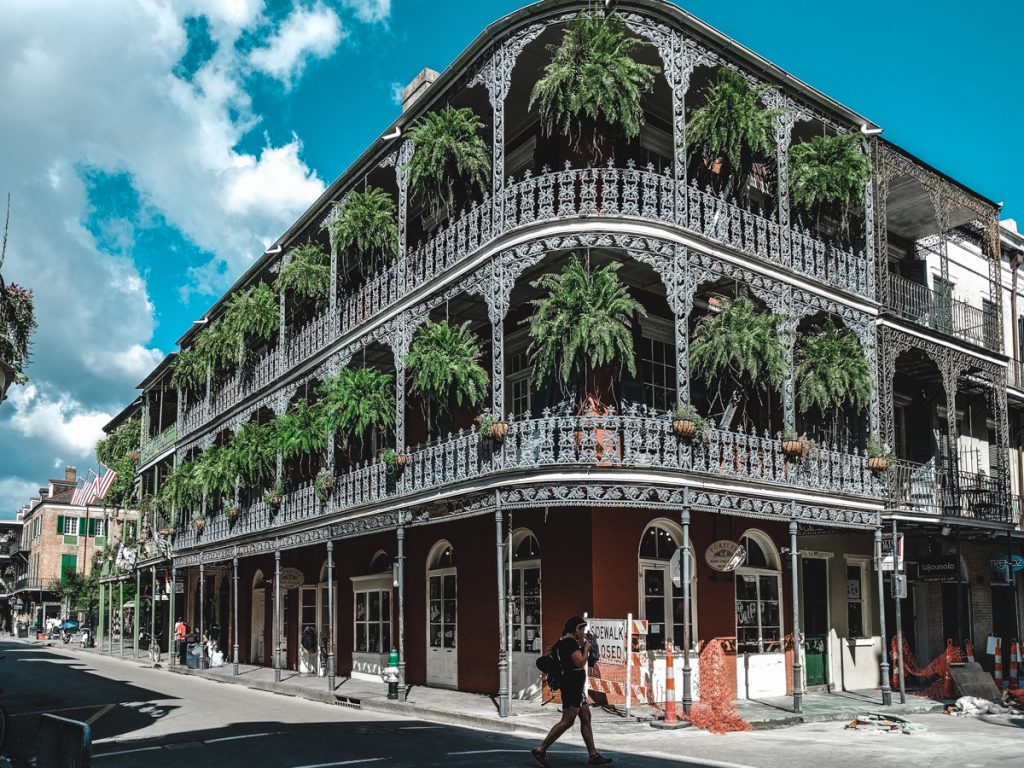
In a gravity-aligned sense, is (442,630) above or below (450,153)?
below

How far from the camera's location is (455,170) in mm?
19516

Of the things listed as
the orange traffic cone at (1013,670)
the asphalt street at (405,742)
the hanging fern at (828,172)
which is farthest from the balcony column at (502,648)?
the orange traffic cone at (1013,670)

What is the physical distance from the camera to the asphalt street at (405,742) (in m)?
11.7

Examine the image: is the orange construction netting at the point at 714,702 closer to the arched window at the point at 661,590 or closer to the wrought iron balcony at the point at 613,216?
the arched window at the point at 661,590

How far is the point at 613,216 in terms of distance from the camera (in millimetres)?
17094

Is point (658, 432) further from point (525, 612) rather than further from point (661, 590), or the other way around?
point (525, 612)

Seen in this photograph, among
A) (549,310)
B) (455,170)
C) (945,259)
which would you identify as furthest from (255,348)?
(945,259)

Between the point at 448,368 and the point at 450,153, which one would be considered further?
the point at 450,153

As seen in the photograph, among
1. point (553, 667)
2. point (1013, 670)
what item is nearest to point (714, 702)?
point (553, 667)

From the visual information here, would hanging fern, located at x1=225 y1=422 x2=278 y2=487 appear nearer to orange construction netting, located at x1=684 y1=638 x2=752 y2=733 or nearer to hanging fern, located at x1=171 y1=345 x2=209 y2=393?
hanging fern, located at x1=171 y1=345 x2=209 y2=393

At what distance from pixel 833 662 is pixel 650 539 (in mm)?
5722

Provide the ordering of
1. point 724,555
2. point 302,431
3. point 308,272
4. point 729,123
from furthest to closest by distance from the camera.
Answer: point 308,272 < point 302,431 < point 724,555 < point 729,123

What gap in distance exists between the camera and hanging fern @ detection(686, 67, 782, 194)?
58.6ft

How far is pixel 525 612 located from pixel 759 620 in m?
4.69
